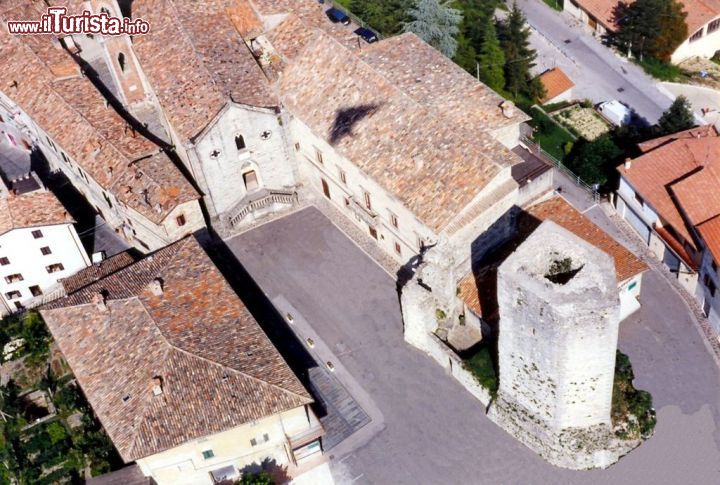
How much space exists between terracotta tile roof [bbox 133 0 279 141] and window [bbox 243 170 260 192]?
230 inches

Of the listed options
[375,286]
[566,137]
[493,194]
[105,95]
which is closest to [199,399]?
[375,286]

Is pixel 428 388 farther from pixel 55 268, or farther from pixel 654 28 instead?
pixel 654 28

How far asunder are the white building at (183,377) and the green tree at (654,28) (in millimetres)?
49561

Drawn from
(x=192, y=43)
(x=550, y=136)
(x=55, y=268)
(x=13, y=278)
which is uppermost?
(x=192, y=43)

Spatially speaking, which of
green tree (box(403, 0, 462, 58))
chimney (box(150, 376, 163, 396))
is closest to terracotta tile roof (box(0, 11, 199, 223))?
chimney (box(150, 376, 163, 396))

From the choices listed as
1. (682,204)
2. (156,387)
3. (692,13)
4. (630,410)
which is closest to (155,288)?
(156,387)

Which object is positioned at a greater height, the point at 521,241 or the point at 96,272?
the point at 521,241

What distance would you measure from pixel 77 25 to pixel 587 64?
153 feet

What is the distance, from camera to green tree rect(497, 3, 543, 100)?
8062 cm

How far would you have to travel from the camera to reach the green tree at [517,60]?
80625mm

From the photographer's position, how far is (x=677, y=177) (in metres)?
61.2

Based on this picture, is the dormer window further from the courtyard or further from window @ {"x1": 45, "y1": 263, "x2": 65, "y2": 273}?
window @ {"x1": 45, "y1": 263, "x2": 65, "y2": 273}

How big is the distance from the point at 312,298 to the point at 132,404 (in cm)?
1589

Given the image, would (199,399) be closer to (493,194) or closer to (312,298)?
(312,298)
